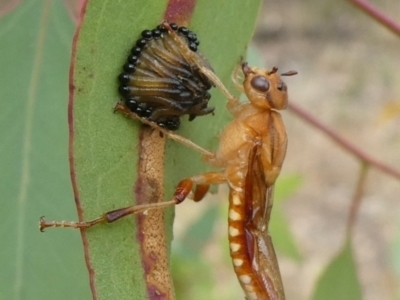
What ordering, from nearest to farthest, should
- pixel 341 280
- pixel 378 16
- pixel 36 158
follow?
1. pixel 36 158
2. pixel 378 16
3. pixel 341 280

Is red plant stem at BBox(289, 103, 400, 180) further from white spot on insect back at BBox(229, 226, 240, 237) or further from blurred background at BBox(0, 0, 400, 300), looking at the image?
white spot on insect back at BBox(229, 226, 240, 237)

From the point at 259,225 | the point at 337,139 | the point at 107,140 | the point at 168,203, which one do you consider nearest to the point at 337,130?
the point at 337,139

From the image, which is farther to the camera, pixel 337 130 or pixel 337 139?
pixel 337 130

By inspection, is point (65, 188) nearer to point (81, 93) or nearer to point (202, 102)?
point (202, 102)

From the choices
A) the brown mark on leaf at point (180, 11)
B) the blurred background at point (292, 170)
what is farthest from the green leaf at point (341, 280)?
the brown mark on leaf at point (180, 11)

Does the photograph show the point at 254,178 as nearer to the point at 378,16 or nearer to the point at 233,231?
the point at 233,231

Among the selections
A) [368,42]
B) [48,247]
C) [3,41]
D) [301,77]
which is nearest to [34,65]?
[3,41]

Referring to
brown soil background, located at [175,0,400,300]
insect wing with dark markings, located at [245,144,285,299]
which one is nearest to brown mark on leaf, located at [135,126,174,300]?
insect wing with dark markings, located at [245,144,285,299]
